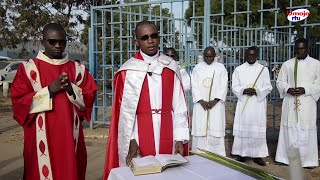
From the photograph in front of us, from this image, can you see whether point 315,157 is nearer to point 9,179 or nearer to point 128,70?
point 128,70

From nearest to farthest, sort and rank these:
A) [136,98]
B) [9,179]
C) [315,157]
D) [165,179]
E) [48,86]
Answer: [165,179], [136,98], [48,86], [9,179], [315,157]

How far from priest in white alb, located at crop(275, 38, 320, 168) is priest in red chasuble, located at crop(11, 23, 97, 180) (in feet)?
12.6

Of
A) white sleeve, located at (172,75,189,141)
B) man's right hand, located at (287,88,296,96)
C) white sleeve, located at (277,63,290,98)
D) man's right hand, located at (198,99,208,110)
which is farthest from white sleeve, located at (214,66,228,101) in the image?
white sleeve, located at (172,75,189,141)

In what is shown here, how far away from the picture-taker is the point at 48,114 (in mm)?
3430

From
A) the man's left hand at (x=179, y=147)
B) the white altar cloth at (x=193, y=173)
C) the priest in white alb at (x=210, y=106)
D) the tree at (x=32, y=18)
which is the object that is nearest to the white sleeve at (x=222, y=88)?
the priest in white alb at (x=210, y=106)

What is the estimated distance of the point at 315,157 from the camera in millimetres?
6098

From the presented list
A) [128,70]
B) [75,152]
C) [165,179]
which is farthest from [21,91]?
[165,179]

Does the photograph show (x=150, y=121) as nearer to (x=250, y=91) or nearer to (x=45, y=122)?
(x=45, y=122)

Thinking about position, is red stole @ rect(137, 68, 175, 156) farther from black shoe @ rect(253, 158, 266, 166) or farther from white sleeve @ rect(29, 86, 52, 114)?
black shoe @ rect(253, 158, 266, 166)

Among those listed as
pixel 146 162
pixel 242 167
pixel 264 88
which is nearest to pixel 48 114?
pixel 146 162

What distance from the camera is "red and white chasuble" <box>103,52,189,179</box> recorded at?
10.3 feet

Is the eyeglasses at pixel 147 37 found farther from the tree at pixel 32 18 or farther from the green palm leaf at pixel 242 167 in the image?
the tree at pixel 32 18

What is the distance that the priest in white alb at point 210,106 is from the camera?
20.7ft

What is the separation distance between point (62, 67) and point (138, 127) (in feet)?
3.21
